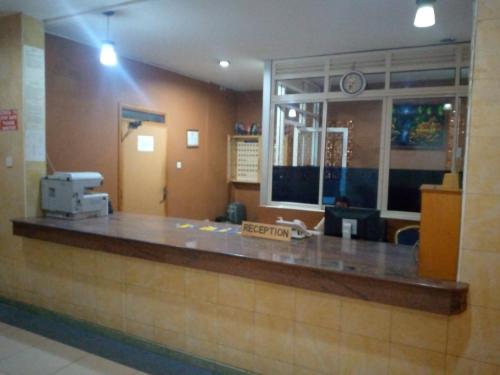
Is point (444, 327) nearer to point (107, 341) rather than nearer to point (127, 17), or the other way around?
point (107, 341)

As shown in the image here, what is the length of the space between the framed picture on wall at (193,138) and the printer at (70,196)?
257cm

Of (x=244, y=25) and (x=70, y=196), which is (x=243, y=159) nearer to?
(x=244, y=25)

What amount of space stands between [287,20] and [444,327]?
2.81m

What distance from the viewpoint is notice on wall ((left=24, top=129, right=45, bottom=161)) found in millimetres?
3299

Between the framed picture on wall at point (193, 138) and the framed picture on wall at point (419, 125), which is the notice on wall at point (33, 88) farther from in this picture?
the framed picture on wall at point (419, 125)

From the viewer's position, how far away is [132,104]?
15.7 feet

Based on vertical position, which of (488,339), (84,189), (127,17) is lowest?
(488,339)

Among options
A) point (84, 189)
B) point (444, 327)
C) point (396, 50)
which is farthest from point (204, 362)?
point (396, 50)

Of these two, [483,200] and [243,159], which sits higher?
[243,159]

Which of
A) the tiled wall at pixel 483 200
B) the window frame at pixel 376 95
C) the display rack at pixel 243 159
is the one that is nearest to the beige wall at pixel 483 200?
the tiled wall at pixel 483 200

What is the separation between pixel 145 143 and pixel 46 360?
10.1 feet

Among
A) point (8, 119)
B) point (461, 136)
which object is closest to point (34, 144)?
point (8, 119)

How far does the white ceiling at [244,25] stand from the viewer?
120 inches

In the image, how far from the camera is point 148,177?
200 inches
